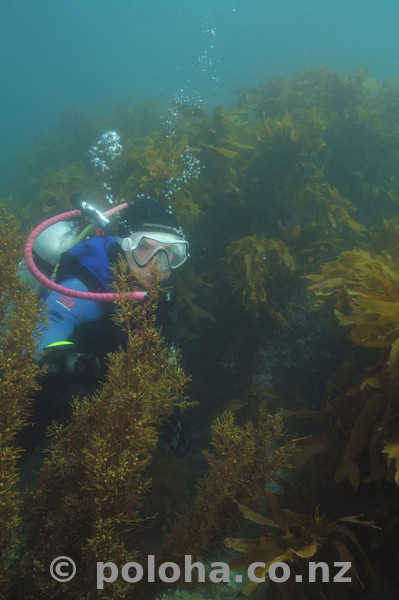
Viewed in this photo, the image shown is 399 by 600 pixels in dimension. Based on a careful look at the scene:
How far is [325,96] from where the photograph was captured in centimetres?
587

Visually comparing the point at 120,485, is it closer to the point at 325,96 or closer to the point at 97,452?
the point at 97,452

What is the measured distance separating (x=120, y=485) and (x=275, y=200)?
4130mm

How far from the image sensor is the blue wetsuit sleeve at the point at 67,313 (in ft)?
8.30

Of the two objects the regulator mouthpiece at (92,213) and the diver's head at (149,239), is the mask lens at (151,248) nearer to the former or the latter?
the diver's head at (149,239)

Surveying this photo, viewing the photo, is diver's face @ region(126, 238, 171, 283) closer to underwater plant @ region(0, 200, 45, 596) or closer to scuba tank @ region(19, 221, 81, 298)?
scuba tank @ region(19, 221, 81, 298)

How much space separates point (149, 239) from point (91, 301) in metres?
0.90

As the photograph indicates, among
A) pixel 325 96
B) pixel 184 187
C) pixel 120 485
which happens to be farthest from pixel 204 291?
pixel 325 96

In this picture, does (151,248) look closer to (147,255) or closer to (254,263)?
(147,255)

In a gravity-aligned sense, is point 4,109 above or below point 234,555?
above

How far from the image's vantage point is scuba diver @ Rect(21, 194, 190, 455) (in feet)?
8.00

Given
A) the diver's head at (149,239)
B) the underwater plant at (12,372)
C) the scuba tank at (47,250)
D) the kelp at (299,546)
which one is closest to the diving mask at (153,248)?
the diver's head at (149,239)

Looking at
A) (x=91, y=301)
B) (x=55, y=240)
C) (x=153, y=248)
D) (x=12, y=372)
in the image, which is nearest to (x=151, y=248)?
(x=153, y=248)

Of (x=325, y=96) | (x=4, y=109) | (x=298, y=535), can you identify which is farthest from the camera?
(x=4, y=109)

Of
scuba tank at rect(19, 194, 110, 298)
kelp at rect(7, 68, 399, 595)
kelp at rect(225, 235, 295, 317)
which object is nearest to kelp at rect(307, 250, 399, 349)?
kelp at rect(7, 68, 399, 595)
